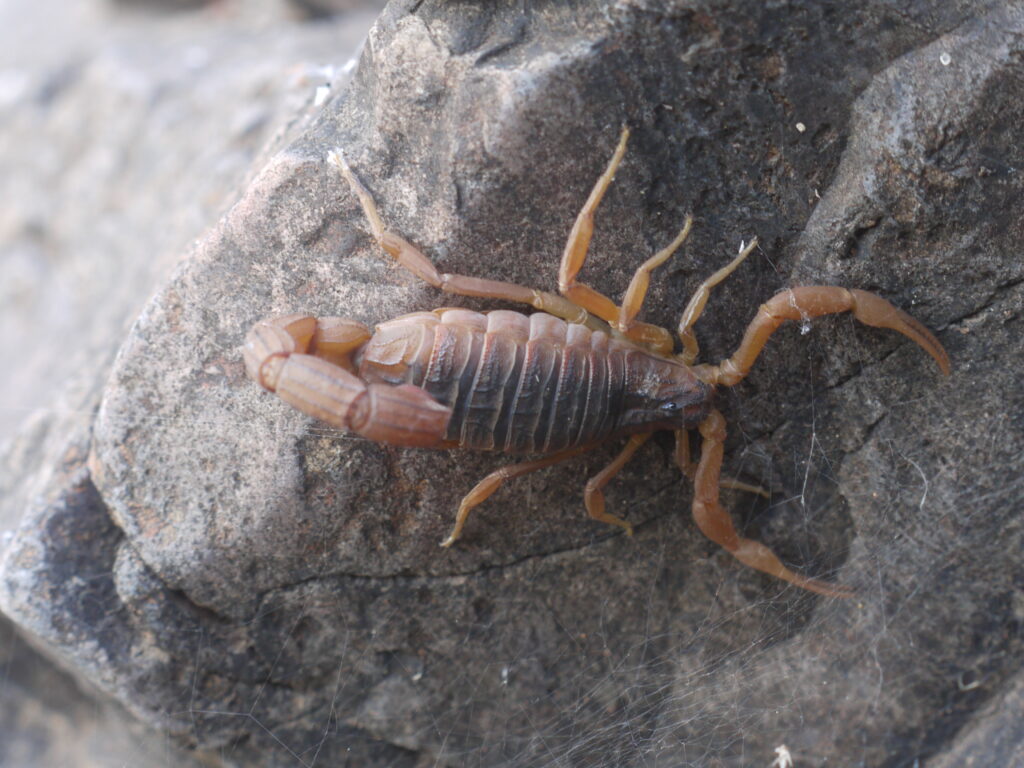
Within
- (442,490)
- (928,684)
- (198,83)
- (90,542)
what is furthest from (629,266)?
(198,83)

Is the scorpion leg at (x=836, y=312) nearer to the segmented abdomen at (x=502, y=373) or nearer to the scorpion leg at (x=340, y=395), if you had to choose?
the segmented abdomen at (x=502, y=373)

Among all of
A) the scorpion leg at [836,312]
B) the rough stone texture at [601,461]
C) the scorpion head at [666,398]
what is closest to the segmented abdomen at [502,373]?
the scorpion head at [666,398]

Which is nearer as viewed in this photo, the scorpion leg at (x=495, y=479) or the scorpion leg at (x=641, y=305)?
the scorpion leg at (x=641, y=305)

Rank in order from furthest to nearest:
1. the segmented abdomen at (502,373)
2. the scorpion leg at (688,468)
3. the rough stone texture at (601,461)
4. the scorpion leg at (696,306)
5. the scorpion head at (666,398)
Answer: the scorpion leg at (688,468), the scorpion head at (666,398), the scorpion leg at (696,306), the segmented abdomen at (502,373), the rough stone texture at (601,461)

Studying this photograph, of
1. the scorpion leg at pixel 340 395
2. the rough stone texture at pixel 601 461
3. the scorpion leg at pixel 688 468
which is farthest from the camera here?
the scorpion leg at pixel 688 468

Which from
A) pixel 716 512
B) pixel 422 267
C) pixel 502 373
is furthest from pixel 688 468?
pixel 422 267

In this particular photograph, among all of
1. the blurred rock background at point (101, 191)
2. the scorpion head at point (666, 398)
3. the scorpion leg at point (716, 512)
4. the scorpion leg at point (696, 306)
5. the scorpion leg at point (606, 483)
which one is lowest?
the scorpion leg at point (716, 512)

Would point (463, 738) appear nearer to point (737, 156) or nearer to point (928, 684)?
point (928, 684)
